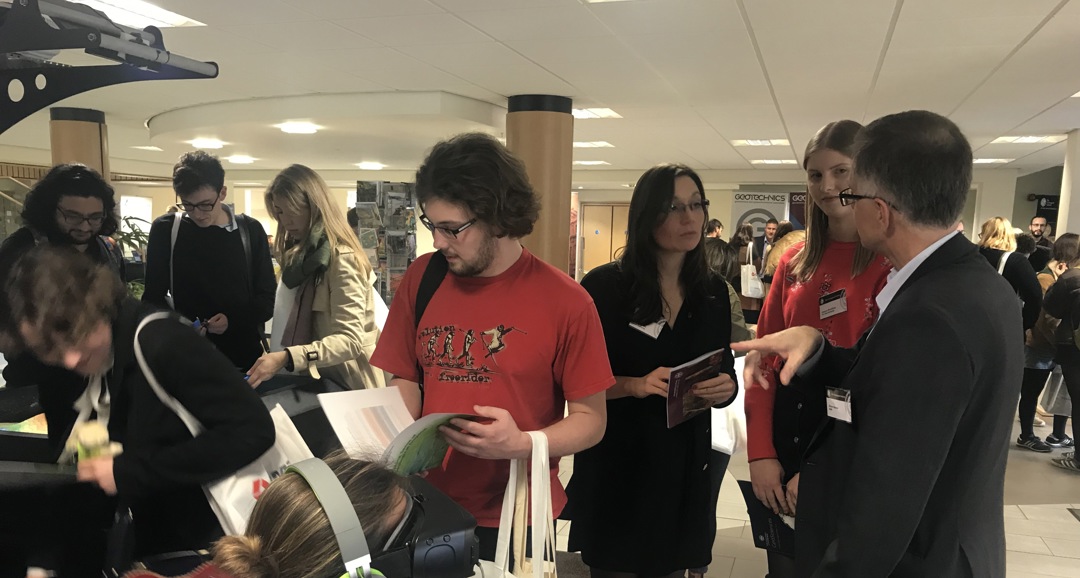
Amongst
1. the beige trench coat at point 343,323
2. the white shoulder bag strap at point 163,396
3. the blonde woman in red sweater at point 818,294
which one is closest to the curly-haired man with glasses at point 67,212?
the beige trench coat at point 343,323

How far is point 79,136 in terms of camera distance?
7.42 metres

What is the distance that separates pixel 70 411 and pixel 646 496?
1495 mm

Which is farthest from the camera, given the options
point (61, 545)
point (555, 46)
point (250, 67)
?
point (250, 67)

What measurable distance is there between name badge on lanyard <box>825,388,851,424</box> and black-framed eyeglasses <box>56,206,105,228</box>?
241 cm

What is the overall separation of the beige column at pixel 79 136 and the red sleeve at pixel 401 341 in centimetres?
744

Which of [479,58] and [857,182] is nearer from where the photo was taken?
[857,182]

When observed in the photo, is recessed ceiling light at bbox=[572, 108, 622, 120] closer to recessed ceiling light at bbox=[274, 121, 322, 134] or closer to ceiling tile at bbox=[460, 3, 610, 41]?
ceiling tile at bbox=[460, 3, 610, 41]

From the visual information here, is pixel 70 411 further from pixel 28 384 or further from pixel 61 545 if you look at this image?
pixel 28 384

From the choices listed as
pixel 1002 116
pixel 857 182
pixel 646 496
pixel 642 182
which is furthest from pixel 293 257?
pixel 1002 116

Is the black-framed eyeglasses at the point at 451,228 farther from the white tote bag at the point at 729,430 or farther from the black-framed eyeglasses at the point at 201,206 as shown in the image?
the black-framed eyeglasses at the point at 201,206

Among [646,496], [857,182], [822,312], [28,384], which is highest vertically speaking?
[857,182]

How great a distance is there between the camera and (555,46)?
4.49 meters

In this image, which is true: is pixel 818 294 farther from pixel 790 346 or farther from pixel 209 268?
pixel 209 268

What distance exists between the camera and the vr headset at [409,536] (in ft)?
2.68
